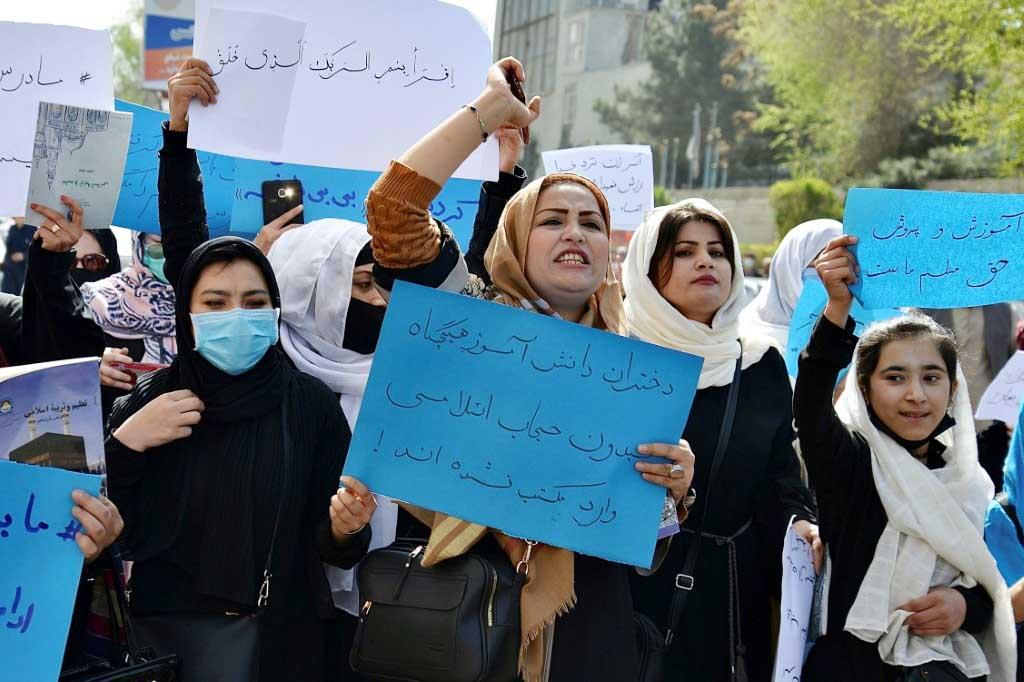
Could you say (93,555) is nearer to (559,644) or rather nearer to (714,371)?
(559,644)

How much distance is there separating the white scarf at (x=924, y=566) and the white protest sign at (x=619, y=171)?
2361 mm

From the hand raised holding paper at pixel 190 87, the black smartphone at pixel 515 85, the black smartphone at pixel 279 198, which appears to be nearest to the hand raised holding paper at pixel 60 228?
the hand raised holding paper at pixel 190 87

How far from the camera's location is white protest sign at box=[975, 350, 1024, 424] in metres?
4.20

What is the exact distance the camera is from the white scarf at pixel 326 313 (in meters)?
3.20

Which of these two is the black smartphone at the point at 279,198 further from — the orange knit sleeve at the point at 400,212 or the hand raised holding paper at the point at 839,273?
the hand raised holding paper at the point at 839,273

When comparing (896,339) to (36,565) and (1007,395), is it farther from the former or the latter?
(36,565)

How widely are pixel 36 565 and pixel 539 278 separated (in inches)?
45.9

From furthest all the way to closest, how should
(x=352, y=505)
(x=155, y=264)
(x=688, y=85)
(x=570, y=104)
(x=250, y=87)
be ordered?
(x=570, y=104), (x=688, y=85), (x=155, y=264), (x=250, y=87), (x=352, y=505)

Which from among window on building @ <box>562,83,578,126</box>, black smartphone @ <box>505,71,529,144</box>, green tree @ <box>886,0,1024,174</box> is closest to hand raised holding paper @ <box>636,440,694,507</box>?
black smartphone @ <box>505,71,529,144</box>

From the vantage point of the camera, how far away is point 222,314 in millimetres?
2670

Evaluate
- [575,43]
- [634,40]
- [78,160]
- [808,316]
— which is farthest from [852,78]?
[78,160]

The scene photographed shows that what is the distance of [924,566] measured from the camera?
9.01ft

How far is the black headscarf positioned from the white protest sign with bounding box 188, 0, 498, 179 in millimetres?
472

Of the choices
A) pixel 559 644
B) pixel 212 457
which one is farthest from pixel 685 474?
pixel 212 457
